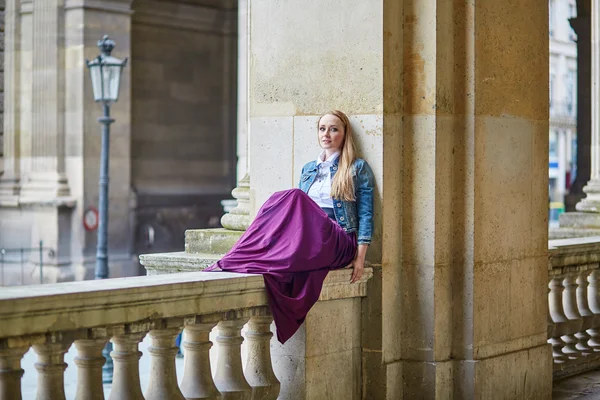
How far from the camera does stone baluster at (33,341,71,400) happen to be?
463 cm

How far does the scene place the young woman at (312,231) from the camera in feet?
19.3

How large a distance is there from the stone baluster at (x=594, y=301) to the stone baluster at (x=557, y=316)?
0.53 m

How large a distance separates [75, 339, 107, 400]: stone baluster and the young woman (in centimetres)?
121

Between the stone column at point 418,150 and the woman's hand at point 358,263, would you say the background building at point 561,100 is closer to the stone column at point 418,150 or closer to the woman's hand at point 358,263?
the stone column at point 418,150

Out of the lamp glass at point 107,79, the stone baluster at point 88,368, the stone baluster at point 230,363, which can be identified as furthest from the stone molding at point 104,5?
the stone baluster at point 88,368

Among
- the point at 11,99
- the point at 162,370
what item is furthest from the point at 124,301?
the point at 11,99

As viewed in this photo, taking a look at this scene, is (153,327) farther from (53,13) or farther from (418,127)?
(53,13)

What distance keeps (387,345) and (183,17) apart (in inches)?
626

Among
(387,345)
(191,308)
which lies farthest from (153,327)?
(387,345)

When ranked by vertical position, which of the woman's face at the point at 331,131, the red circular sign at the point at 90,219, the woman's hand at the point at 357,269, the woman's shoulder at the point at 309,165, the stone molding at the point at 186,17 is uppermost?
the stone molding at the point at 186,17

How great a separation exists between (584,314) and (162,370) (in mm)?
4497

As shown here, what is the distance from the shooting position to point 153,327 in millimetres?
5121

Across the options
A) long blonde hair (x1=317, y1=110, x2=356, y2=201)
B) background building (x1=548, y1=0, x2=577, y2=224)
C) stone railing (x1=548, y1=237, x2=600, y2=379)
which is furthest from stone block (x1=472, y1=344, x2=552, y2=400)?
background building (x1=548, y1=0, x2=577, y2=224)

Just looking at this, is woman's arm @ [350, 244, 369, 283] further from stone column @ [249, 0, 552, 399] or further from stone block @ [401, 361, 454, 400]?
stone block @ [401, 361, 454, 400]
